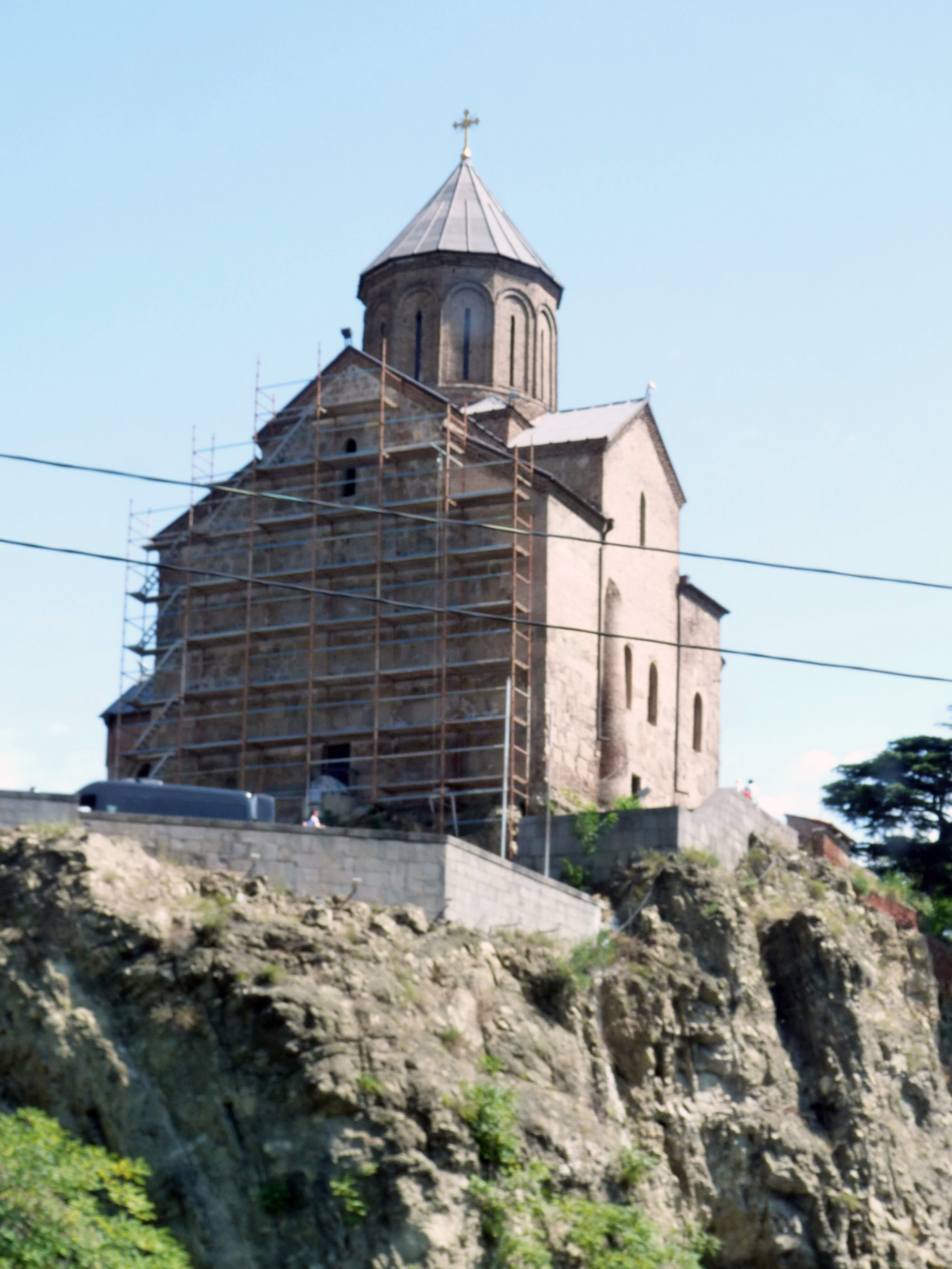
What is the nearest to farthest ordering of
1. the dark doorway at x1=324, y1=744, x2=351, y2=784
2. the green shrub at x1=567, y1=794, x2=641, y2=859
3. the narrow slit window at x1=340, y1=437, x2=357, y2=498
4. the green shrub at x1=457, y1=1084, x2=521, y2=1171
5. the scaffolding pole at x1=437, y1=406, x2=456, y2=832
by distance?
the green shrub at x1=457, y1=1084, x2=521, y2=1171 → the green shrub at x1=567, y1=794, x2=641, y2=859 → the scaffolding pole at x1=437, y1=406, x2=456, y2=832 → the dark doorway at x1=324, y1=744, x2=351, y2=784 → the narrow slit window at x1=340, y1=437, x2=357, y2=498

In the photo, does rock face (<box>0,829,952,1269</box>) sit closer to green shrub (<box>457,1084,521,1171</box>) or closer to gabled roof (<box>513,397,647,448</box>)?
green shrub (<box>457,1084,521,1171</box>)

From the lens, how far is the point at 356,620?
113ft

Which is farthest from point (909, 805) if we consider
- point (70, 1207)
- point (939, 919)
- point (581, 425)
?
point (70, 1207)

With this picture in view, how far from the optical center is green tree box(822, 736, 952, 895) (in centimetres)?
4066

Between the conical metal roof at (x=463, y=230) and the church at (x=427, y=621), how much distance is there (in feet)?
13.1

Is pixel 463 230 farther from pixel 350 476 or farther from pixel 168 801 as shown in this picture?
pixel 168 801

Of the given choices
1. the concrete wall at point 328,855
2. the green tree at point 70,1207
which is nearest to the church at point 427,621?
the concrete wall at point 328,855

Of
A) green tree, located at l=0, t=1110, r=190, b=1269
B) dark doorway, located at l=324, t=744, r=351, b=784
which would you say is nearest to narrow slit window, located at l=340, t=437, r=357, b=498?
dark doorway, located at l=324, t=744, r=351, b=784

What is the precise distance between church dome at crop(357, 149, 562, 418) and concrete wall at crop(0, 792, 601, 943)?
16570 mm

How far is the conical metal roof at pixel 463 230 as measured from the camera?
41562 mm

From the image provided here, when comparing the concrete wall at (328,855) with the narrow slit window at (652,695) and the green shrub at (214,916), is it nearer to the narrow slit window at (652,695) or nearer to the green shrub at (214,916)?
the green shrub at (214,916)

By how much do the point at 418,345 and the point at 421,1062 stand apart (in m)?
21.4

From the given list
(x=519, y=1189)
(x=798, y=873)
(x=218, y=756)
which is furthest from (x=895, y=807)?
(x=519, y=1189)

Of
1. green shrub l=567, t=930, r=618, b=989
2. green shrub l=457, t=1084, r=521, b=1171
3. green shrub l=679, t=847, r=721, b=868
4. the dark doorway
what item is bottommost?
green shrub l=457, t=1084, r=521, b=1171
